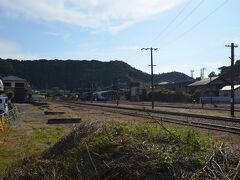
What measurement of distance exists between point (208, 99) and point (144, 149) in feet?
262

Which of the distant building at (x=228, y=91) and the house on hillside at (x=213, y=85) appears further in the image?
the house on hillside at (x=213, y=85)

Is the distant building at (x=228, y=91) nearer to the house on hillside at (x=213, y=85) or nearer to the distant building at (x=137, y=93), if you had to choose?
the house on hillside at (x=213, y=85)

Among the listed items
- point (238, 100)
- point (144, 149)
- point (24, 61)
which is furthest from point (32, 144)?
point (24, 61)

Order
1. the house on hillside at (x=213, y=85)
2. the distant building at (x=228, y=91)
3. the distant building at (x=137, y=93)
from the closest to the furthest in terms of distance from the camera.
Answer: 1. the distant building at (x=228, y=91)
2. the house on hillside at (x=213, y=85)
3. the distant building at (x=137, y=93)

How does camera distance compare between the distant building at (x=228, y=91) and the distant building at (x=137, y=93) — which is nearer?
the distant building at (x=228, y=91)

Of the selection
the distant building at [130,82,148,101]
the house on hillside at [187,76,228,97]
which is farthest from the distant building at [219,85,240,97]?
the distant building at [130,82,148,101]

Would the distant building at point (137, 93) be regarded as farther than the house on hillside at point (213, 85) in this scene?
Yes

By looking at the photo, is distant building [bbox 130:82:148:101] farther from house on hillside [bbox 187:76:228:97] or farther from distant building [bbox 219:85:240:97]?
distant building [bbox 219:85:240:97]

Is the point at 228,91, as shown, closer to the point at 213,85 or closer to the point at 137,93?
the point at 213,85

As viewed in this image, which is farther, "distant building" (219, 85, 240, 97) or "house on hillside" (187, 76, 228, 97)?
"house on hillside" (187, 76, 228, 97)

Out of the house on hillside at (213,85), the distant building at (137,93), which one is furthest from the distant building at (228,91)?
the distant building at (137,93)

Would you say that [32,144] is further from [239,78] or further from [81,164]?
[239,78]

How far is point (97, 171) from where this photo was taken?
6938 millimetres

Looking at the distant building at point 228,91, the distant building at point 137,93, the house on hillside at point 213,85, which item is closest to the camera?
the distant building at point 228,91
